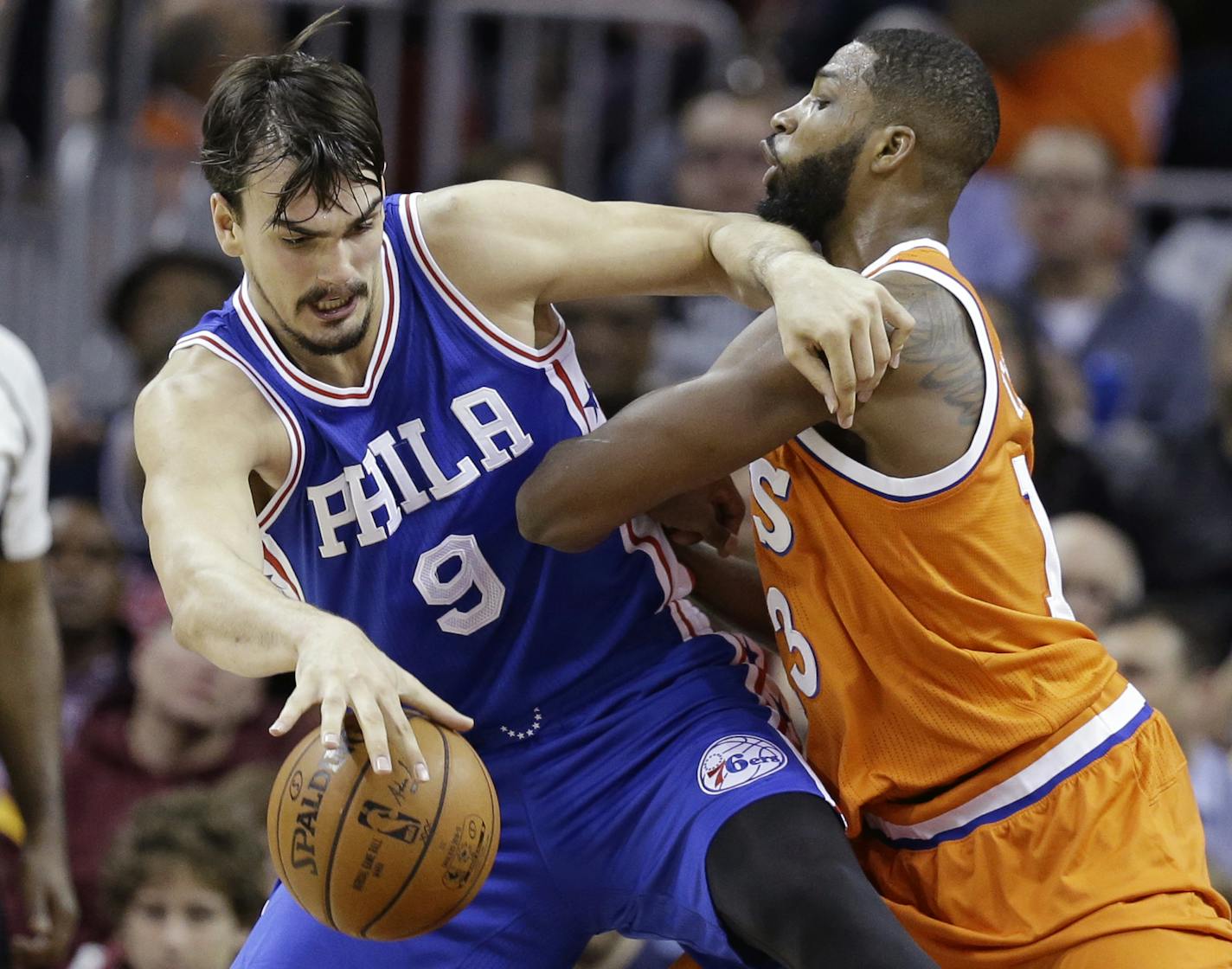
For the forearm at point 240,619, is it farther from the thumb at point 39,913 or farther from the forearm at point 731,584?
the thumb at point 39,913

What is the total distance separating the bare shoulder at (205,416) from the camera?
12.8 ft

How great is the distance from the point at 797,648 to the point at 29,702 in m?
2.51

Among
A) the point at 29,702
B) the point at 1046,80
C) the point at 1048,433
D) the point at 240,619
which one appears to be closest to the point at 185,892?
the point at 29,702

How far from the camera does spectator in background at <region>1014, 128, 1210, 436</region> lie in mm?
8172

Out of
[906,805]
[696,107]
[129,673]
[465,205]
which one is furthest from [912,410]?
[696,107]

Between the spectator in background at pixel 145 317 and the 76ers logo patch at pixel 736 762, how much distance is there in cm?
464

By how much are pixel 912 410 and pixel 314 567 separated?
1.42 m

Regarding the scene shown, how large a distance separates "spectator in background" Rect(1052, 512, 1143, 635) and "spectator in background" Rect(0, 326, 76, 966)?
361 cm

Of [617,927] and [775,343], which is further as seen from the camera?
[617,927]

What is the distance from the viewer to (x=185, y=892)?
19.0 feet

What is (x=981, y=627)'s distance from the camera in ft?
12.8

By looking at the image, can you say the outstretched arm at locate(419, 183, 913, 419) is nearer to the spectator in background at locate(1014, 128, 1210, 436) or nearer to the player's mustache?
the player's mustache

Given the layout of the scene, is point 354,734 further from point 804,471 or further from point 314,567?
point 804,471

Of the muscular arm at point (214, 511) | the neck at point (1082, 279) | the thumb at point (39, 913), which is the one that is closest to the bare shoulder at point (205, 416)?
the muscular arm at point (214, 511)
